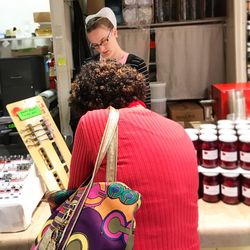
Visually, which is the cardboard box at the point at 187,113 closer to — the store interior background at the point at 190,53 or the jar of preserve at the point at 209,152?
the store interior background at the point at 190,53

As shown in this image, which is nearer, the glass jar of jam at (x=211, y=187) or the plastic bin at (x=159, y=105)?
the glass jar of jam at (x=211, y=187)

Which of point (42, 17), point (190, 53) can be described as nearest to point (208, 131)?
point (190, 53)

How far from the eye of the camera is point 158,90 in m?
3.21

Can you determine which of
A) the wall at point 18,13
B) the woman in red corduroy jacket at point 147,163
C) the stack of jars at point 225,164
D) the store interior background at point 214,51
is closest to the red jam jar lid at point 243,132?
the stack of jars at point 225,164

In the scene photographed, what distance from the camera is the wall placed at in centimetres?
385

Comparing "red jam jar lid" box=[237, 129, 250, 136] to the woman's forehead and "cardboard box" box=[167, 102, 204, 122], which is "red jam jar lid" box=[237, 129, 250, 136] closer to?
the woman's forehead

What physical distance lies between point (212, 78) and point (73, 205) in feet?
8.63

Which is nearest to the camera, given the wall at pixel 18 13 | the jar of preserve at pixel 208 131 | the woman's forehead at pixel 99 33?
the jar of preserve at pixel 208 131

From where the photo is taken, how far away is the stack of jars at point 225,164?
55.5 inches

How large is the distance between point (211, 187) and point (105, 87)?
633 millimetres

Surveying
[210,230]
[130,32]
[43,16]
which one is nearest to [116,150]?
[210,230]

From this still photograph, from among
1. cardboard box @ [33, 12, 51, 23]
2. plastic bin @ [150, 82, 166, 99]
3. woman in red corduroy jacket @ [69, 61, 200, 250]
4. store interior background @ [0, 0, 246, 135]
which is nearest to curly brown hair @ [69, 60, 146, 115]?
woman in red corduroy jacket @ [69, 61, 200, 250]

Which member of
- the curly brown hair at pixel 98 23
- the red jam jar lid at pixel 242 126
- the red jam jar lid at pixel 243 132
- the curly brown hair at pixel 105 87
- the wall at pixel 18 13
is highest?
the wall at pixel 18 13

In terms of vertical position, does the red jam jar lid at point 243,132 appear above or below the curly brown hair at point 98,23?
below
